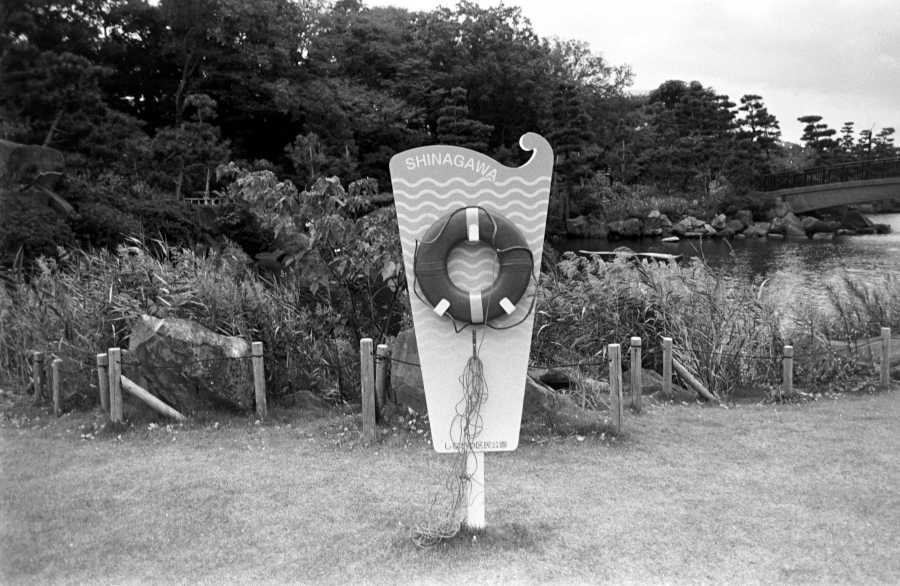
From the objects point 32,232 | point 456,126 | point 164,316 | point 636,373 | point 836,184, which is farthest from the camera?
point 836,184

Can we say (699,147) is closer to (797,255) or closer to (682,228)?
(682,228)

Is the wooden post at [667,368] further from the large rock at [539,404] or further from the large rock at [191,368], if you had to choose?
the large rock at [191,368]

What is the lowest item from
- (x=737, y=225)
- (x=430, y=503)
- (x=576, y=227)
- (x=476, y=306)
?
(x=430, y=503)

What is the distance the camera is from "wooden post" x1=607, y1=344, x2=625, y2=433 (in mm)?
4715

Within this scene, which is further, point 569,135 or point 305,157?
point 569,135

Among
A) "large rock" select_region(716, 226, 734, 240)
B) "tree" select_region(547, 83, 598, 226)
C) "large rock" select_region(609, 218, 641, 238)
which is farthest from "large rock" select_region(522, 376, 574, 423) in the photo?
"large rock" select_region(716, 226, 734, 240)

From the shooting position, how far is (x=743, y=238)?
2745cm

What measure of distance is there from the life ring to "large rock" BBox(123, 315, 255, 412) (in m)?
2.54

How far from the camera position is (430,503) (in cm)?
371

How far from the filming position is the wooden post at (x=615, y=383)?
471 centimetres

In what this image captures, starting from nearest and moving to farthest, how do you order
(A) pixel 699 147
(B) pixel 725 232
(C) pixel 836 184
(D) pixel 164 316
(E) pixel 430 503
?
(E) pixel 430 503
(D) pixel 164 316
(C) pixel 836 184
(B) pixel 725 232
(A) pixel 699 147

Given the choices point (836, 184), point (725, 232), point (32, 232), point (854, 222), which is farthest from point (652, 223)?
point (32, 232)

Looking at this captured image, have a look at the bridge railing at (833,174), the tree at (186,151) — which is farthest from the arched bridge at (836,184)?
the tree at (186,151)

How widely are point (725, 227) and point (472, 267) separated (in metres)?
26.9
